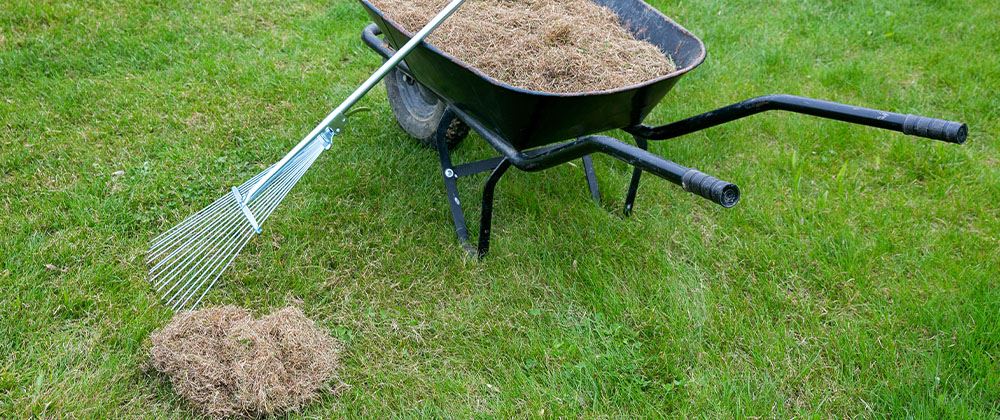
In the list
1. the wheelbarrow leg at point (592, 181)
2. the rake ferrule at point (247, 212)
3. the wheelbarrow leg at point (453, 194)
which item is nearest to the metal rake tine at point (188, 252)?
the rake ferrule at point (247, 212)

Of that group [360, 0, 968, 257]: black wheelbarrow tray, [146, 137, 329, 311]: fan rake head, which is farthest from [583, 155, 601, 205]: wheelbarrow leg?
[146, 137, 329, 311]: fan rake head

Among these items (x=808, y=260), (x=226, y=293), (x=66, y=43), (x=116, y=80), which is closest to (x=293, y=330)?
(x=226, y=293)

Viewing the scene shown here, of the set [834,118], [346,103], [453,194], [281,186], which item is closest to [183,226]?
[281,186]

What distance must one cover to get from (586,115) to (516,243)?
86 cm

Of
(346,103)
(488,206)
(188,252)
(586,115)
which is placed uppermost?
(586,115)

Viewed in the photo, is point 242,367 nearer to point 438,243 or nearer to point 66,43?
point 438,243

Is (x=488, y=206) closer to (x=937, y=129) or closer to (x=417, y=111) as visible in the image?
(x=417, y=111)

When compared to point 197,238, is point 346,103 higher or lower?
higher

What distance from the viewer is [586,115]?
2.54 meters

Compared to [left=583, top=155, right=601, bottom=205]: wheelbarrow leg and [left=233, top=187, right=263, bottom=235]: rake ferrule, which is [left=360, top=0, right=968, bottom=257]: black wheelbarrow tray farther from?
[left=233, top=187, right=263, bottom=235]: rake ferrule

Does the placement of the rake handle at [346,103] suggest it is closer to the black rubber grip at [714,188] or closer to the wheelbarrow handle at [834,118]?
the wheelbarrow handle at [834,118]

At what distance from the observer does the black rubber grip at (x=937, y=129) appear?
1.99m

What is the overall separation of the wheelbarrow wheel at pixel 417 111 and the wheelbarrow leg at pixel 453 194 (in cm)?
36

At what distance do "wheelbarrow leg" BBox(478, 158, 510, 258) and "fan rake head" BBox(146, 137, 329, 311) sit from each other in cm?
64
